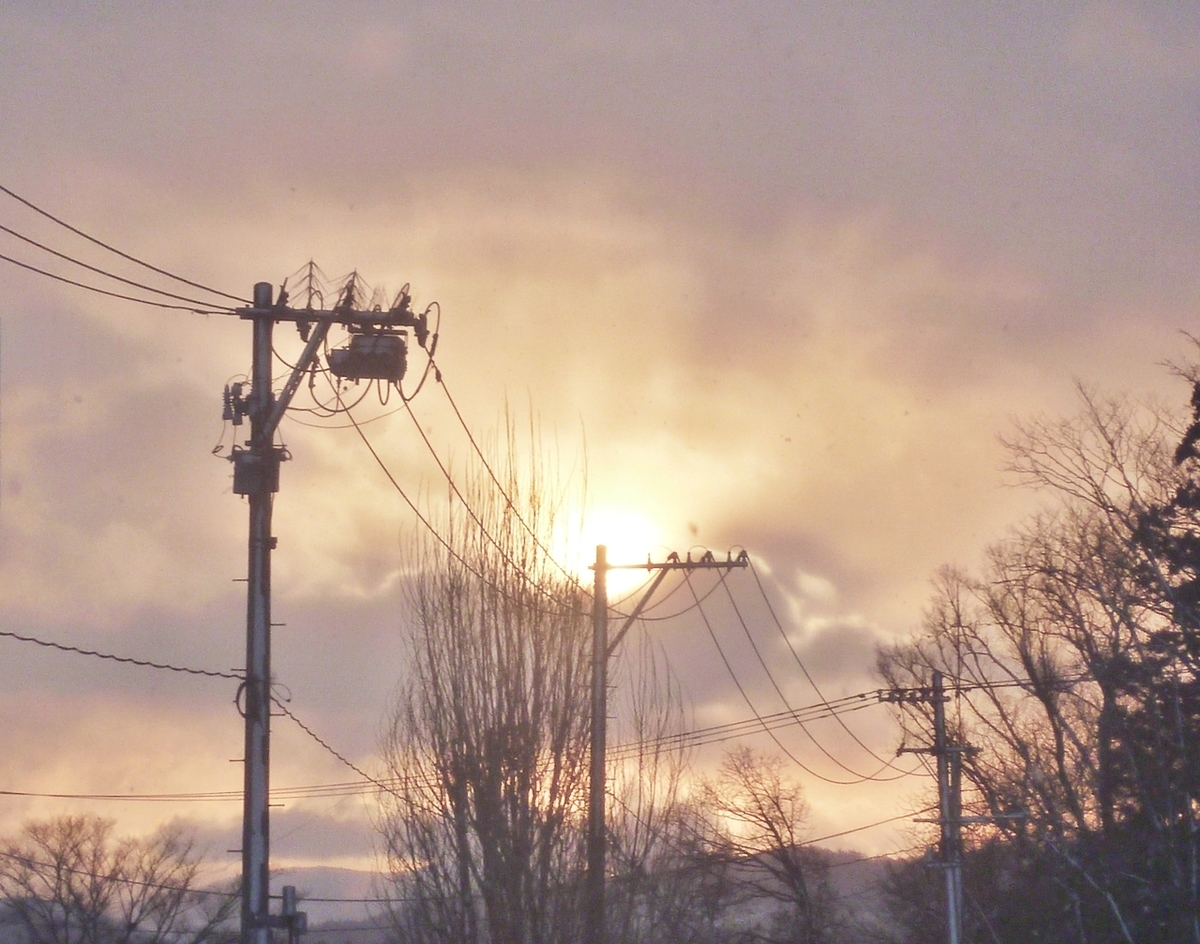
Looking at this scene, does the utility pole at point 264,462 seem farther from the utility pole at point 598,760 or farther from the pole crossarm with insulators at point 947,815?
the pole crossarm with insulators at point 947,815

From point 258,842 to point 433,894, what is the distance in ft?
22.8

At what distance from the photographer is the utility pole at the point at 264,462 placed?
10.9 metres

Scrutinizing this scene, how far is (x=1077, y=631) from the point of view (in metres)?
29.3

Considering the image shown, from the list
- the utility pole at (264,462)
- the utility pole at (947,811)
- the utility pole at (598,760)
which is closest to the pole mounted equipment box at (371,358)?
the utility pole at (264,462)

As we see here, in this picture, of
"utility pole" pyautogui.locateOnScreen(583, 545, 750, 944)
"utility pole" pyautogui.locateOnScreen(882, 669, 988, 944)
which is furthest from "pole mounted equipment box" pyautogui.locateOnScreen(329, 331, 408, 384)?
"utility pole" pyautogui.locateOnScreen(882, 669, 988, 944)

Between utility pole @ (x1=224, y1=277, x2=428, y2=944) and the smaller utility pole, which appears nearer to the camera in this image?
utility pole @ (x1=224, y1=277, x2=428, y2=944)

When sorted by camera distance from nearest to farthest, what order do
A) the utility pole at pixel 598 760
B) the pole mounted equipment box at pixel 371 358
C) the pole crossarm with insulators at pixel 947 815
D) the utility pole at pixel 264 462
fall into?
the utility pole at pixel 264 462, the pole mounted equipment box at pixel 371 358, the utility pole at pixel 598 760, the pole crossarm with insulators at pixel 947 815

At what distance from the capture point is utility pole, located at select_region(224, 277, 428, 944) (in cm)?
1092

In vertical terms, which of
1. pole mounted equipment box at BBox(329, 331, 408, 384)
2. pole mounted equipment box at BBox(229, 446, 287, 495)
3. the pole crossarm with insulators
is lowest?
the pole crossarm with insulators

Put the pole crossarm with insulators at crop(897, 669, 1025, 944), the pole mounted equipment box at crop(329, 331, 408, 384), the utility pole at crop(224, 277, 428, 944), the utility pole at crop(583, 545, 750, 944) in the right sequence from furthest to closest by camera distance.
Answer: the pole crossarm with insulators at crop(897, 669, 1025, 944) < the utility pole at crop(583, 545, 750, 944) < the pole mounted equipment box at crop(329, 331, 408, 384) < the utility pole at crop(224, 277, 428, 944)

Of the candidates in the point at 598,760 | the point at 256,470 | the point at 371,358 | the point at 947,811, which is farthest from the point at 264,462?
the point at 947,811

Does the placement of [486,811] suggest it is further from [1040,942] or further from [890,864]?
[890,864]

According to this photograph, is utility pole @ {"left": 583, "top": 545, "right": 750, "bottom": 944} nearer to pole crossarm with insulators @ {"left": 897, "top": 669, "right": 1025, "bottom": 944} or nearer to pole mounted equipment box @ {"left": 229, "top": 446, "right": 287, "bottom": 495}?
pole mounted equipment box @ {"left": 229, "top": 446, "right": 287, "bottom": 495}

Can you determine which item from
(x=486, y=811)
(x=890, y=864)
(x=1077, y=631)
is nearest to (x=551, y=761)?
(x=486, y=811)
